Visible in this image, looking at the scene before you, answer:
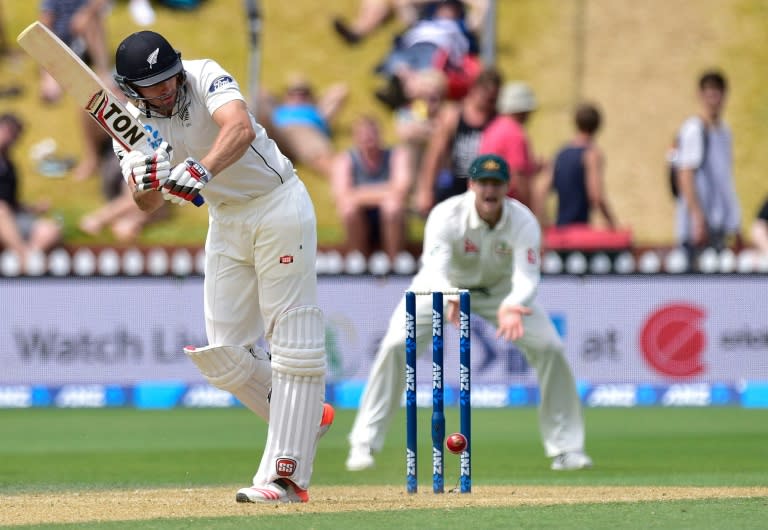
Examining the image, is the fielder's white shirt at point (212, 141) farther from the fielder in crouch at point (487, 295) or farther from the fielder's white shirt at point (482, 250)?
the fielder in crouch at point (487, 295)

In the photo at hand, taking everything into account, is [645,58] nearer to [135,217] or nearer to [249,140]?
[135,217]

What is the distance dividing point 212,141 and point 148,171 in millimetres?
504

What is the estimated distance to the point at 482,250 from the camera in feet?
28.2

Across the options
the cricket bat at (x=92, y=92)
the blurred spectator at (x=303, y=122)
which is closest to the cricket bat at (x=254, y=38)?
the blurred spectator at (x=303, y=122)

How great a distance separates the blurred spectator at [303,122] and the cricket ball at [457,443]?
34.9 ft

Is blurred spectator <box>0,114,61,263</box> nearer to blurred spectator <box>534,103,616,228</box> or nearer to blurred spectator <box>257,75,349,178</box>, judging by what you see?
blurred spectator <box>257,75,349,178</box>

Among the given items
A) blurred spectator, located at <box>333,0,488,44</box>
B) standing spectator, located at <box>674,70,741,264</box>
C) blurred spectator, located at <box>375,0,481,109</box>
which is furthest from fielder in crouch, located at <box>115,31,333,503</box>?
blurred spectator, located at <box>333,0,488,44</box>

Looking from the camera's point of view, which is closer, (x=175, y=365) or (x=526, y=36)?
(x=175, y=365)

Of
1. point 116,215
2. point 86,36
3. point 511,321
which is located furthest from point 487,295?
point 86,36

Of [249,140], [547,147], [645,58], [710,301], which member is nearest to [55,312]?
[710,301]

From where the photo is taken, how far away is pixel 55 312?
12.3 meters

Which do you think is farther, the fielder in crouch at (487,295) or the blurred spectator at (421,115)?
the blurred spectator at (421,115)

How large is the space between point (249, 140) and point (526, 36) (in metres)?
14.2

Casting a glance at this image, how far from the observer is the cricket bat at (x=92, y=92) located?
605 centimetres
